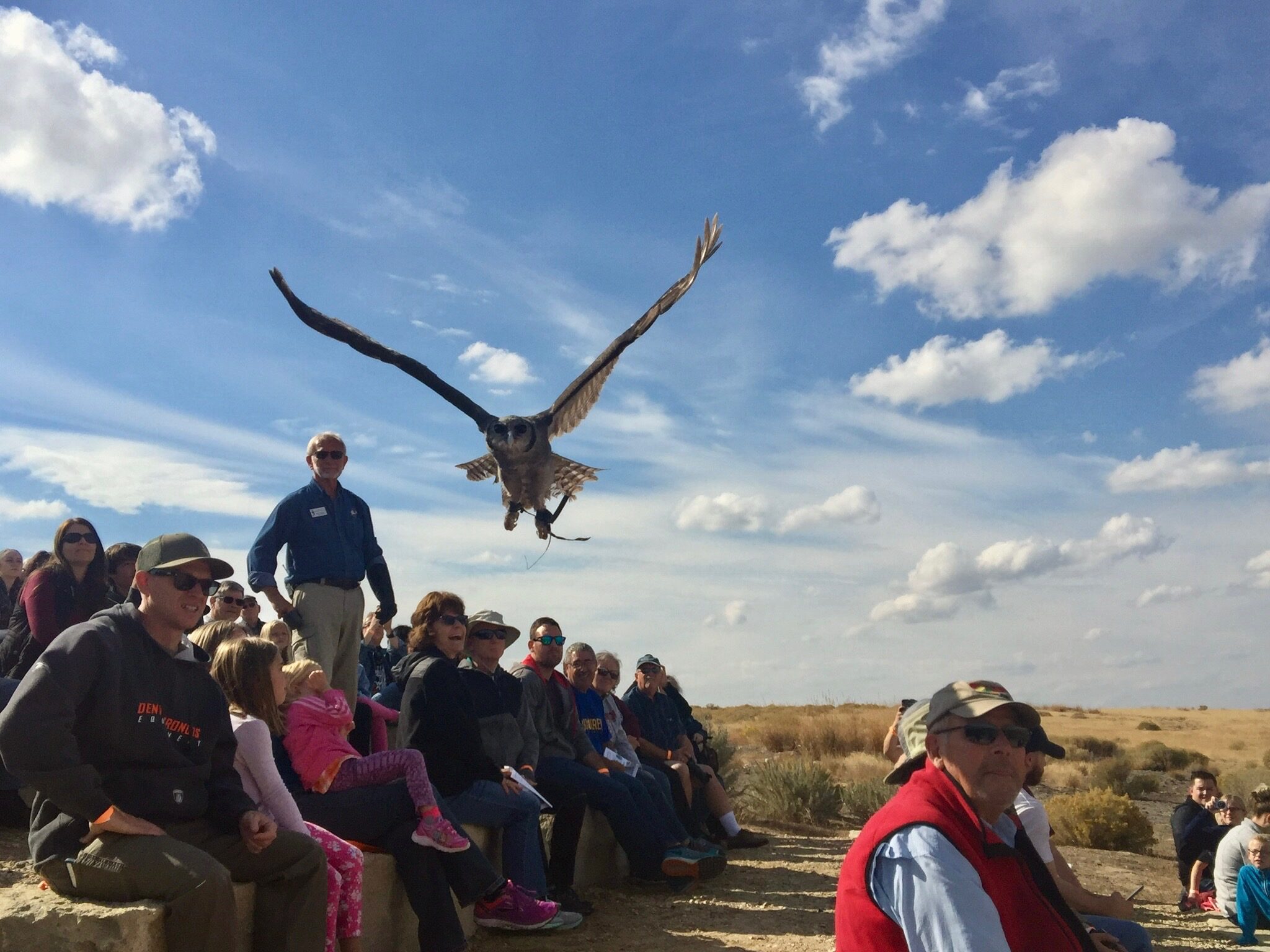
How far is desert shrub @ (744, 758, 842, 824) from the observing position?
12125 mm

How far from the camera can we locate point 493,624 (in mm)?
6152

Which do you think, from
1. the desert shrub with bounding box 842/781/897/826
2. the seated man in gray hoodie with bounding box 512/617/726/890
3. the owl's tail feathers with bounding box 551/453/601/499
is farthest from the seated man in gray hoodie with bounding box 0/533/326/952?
the desert shrub with bounding box 842/781/897/826

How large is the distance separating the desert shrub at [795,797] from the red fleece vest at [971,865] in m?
10.1

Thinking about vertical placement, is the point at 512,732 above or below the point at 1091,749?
above

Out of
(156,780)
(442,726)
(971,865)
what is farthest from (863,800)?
(971,865)

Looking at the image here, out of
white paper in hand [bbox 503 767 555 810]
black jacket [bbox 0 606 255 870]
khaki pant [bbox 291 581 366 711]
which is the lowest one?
white paper in hand [bbox 503 767 555 810]

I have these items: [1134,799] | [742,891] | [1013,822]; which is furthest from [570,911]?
[1134,799]

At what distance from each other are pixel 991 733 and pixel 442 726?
3.56 metres

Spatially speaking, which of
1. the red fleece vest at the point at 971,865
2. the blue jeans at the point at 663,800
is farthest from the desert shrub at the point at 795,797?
the red fleece vest at the point at 971,865

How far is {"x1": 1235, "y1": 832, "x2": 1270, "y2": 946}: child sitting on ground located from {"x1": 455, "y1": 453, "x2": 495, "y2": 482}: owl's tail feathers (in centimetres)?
846

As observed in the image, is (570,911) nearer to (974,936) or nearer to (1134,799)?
(974,936)

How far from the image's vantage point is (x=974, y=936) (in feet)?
6.84

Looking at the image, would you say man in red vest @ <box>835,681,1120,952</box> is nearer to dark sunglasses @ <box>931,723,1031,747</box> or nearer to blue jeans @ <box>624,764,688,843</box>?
dark sunglasses @ <box>931,723,1031,747</box>

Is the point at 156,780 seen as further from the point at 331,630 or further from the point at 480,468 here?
the point at 480,468
